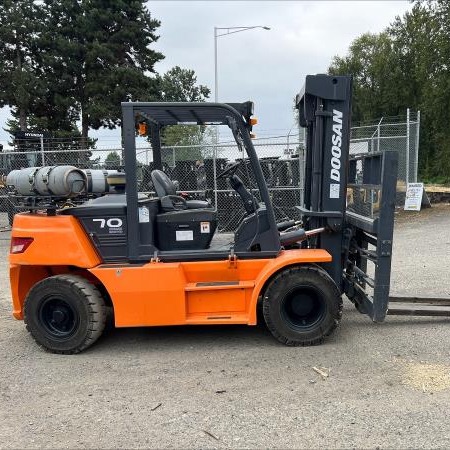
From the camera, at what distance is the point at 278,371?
418 centimetres

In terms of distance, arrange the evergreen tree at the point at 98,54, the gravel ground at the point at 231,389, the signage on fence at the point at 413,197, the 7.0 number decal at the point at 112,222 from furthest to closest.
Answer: the evergreen tree at the point at 98,54, the signage on fence at the point at 413,197, the 7.0 number decal at the point at 112,222, the gravel ground at the point at 231,389

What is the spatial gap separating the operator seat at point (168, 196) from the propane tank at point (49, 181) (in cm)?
78

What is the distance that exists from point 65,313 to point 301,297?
2339mm

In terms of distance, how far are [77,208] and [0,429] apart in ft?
6.88

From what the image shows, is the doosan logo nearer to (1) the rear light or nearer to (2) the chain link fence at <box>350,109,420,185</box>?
(1) the rear light

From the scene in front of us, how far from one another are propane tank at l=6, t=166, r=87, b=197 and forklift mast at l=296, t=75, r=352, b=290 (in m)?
2.43

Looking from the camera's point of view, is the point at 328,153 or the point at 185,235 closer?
the point at 185,235

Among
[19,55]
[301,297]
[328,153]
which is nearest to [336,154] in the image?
[328,153]

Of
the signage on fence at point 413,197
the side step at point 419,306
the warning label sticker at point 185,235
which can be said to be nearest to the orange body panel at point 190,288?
the warning label sticker at point 185,235

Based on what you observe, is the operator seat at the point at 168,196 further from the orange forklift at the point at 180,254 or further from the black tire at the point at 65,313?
the black tire at the point at 65,313

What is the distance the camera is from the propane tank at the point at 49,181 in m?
4.75

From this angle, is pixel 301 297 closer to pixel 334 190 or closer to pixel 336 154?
pixel 334 190

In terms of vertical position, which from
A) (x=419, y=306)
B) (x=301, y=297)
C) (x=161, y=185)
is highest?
(x=161, y=185)

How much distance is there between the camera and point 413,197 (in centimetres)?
1479
